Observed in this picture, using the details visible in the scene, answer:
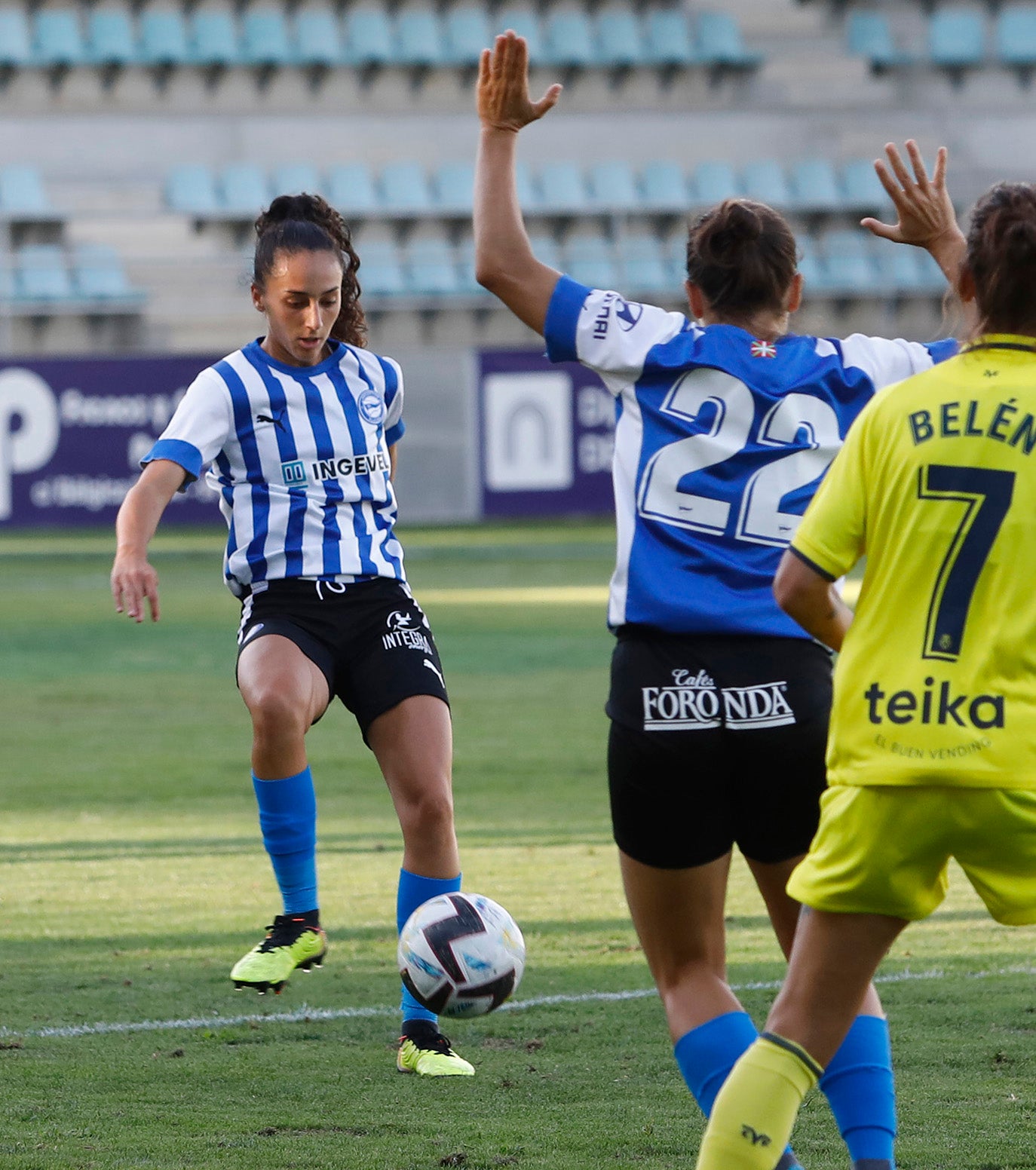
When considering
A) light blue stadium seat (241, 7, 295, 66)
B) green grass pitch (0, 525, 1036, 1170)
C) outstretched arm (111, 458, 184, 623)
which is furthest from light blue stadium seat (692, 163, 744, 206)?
outstretched arm (111, 458, 184, 623)

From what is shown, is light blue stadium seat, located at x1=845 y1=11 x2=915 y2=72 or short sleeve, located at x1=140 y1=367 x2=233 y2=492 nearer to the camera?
short sleeve, located at x1=140 y1=367 x2=233 y2=492

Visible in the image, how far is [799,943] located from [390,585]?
2131 millimetres

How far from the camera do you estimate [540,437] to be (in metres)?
24.2

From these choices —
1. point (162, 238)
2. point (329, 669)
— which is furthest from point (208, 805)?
point (162, 238)

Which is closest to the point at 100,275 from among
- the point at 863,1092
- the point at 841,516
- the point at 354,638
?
the point at 354,638

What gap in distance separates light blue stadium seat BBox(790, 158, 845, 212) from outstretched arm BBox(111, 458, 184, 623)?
26.4 meters

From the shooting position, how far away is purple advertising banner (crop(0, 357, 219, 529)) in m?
22.7

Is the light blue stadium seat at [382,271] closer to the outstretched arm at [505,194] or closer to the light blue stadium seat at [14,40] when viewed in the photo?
the light blue stadium seat at [14,40]

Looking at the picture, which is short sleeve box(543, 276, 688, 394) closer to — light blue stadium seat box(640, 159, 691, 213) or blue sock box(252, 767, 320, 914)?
blue sock box(252, 767, 320, 914)

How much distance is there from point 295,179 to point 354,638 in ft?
83.3

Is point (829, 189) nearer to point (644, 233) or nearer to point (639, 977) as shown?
point (644, 233)

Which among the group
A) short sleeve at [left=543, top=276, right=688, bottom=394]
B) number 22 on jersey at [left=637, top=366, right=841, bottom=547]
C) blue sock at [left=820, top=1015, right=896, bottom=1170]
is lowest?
blue sock at [left=820, top=1015, right=896, bottom=1170]

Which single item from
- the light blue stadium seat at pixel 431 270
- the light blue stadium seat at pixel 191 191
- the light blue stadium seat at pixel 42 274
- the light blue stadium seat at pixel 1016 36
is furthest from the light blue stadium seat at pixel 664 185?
the light blue stadium seat at pixel 42 274

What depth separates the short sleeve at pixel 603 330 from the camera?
334cm
